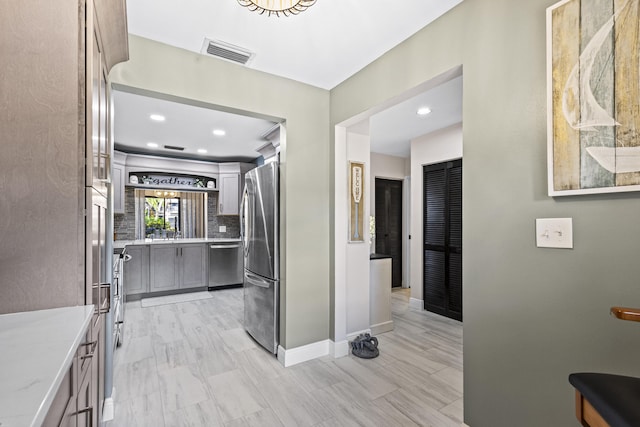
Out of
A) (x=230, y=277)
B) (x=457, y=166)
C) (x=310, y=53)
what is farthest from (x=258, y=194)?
(x=230, y=277)

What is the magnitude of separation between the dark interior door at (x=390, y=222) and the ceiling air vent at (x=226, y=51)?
3.66 meters

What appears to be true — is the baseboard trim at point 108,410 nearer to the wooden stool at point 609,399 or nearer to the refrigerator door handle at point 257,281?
the refrigerator door handle at point 257,281

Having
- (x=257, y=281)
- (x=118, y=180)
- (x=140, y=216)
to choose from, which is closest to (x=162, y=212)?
(x=140, y=216)

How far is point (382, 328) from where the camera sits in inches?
135

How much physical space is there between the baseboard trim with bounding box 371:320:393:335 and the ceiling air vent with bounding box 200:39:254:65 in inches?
117

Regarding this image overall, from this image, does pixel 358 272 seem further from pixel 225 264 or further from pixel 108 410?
pixel 225 264

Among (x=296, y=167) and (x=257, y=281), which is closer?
(x=296, y=167)

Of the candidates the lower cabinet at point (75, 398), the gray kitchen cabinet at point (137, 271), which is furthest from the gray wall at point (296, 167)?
the gray kitchen cabinet at point (137, 271)

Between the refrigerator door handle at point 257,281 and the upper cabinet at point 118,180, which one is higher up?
the upper cabinet at point 118,180

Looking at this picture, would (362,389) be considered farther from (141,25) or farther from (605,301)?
(141,25)

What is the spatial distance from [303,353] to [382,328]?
43.7 inches

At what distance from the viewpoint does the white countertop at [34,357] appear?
0.49 m

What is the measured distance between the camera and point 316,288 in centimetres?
286

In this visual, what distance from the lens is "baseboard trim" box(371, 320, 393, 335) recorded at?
3.38 meters
